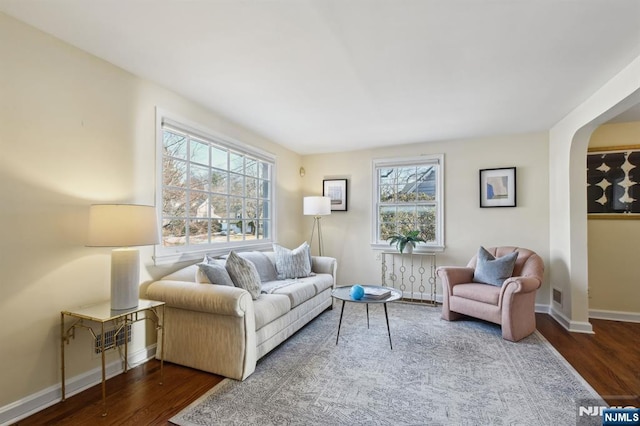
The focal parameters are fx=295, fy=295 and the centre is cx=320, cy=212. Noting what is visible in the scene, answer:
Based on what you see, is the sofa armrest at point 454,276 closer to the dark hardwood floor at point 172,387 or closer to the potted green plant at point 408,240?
the potted green plant at point 408,240

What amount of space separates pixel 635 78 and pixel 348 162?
3381 millimetres

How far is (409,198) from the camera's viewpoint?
4.69 metres

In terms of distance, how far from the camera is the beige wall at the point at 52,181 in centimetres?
179

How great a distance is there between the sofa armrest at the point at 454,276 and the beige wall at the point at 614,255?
1.55 m

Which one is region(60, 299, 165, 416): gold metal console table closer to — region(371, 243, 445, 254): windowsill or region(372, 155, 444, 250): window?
region(371, 243, 445, 254): windowsill

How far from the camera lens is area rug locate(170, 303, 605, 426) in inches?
71.1

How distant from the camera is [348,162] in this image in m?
5.02

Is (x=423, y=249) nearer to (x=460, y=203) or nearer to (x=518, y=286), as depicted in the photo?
(x=460, y=203)

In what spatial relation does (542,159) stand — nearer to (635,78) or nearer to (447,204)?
(447,204)

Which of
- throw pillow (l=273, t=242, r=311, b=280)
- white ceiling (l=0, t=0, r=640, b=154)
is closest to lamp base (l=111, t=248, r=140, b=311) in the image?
white ceiling (l=0, t=0, r=640, b=154)

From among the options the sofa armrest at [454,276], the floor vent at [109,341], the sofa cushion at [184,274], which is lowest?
the floor vent at [109,341]

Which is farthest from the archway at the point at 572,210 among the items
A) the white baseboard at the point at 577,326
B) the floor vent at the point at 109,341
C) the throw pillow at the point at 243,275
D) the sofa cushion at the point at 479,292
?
the floor vent at the point at 109,341

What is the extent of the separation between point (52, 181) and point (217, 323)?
1501 millimetres

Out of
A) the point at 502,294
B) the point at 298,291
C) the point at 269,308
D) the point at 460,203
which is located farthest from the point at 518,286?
the point at 269,308
